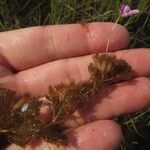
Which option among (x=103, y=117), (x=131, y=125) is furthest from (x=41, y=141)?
(x=131, y=125)

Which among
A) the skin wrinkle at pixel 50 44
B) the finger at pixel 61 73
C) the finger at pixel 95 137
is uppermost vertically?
the skin wrinkle at pixel 50 44

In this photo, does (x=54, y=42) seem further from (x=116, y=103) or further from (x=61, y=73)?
(x=116, y=103)

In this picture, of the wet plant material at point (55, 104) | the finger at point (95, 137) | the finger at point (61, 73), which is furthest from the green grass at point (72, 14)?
the finger at point (95, 137)

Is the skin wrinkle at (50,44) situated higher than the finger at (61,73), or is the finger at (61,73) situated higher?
the skin wrinkle at (50,44)

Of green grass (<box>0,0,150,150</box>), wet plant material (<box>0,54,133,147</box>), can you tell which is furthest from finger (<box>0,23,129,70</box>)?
green grass (<box>0,0,150,150</box>)

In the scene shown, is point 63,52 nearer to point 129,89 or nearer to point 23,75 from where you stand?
point 23,75

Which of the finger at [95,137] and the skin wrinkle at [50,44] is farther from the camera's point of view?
the skin wrinkle at [50,44]

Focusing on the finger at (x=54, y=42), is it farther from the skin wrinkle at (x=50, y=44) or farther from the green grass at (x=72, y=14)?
the green grass at (x=72, y=14)

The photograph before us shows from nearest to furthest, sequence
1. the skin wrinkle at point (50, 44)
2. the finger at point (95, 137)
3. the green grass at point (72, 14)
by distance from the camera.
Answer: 1. the finger at point (95, 137)
2. the skin wrinkle at point (50, 44)
3. the green grass at point (72, 14)
